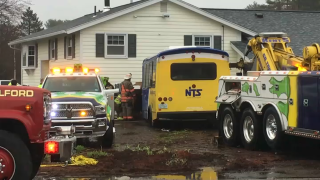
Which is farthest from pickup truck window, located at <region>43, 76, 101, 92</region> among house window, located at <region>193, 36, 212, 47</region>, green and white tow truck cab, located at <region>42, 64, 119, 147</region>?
house window, located at <region>193, 36, 212, 47</region>

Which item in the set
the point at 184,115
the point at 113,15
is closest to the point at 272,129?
the point at 184,115

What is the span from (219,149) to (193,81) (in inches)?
196

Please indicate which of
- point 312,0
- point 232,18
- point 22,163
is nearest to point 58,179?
point 22,163

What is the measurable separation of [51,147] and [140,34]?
62.9 ft

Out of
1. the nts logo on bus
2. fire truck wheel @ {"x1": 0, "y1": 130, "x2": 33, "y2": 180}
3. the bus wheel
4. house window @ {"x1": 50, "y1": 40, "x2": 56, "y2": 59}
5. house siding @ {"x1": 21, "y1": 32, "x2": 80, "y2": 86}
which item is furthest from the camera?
house window @ {"x1": 50, "y1": 40, "x2": 56, "y2": 59}

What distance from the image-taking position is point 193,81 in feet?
58.3

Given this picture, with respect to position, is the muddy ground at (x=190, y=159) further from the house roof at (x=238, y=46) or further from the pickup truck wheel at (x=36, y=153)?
the house roof at (x=238, y=46)

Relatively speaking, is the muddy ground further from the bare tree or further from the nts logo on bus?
the bare tree

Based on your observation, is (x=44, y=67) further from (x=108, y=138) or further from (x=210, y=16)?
(x=108, y=138)

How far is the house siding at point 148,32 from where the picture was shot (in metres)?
25.8

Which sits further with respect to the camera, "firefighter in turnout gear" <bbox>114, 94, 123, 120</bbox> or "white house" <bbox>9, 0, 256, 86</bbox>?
"white house" <bbox>9, 0, 256, 86</bbox>

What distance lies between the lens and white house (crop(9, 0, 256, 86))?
1011 inches

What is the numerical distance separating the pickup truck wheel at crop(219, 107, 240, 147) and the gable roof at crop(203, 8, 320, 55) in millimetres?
13725

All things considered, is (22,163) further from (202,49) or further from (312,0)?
(312,0)
